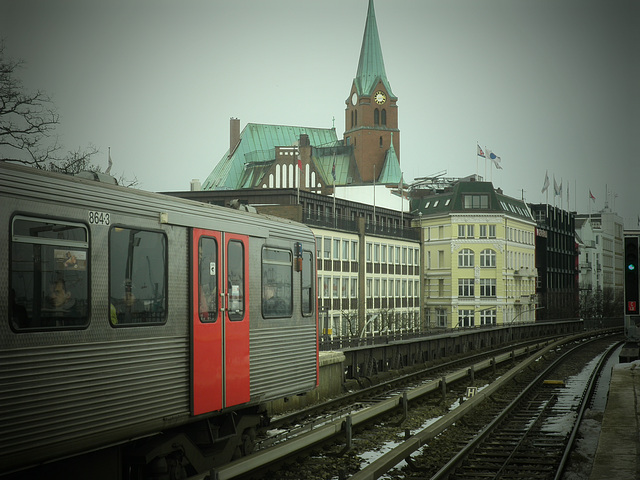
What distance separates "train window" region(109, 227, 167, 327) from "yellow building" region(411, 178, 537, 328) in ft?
270

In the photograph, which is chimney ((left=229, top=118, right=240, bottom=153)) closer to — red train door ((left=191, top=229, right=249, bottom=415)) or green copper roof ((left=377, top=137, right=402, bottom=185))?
green copper roof ((left=377, top=137, right=402, bottom=185))

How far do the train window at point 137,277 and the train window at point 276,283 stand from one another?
8.67ft

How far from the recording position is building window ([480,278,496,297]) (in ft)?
303

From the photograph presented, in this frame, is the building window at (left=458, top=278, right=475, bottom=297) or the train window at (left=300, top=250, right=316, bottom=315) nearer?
the train window at (left=300, top=250, right=316, bottom=315)

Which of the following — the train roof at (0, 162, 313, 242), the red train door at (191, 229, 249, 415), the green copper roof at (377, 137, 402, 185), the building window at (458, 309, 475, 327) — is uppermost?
the green copper roof at (377, 137, 402, 185)

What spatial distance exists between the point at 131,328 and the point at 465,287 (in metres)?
85.0

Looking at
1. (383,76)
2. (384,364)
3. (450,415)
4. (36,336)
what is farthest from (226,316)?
(383,76)

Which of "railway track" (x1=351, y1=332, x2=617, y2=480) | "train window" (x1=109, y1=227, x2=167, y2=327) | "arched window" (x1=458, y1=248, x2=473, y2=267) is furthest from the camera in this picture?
"arched window" (x1=458, y1=248, x2=473, y2=267)

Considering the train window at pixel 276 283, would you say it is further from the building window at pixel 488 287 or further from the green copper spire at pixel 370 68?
the green copper spire at pixel 370 68

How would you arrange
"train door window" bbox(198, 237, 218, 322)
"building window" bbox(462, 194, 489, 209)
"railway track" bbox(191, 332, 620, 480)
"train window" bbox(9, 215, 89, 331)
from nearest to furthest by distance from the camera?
"train window" bbox(9, 215, 89, 331)
"railway track" bbox(191, 332, 620, 480)
"train door window" bbox(198, 237, 218, 322)
"building window" bbox(462, 194, 489, 209)

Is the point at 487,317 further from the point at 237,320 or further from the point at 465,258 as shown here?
the point at 237,320

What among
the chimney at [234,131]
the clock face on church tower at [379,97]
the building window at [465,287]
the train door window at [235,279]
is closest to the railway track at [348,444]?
the train door window at [235,279]

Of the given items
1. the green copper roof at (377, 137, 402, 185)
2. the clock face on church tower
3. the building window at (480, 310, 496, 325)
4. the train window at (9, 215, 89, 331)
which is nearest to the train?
the train window at (9, 215, 89, 331)

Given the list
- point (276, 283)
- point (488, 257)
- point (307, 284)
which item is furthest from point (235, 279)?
point (488, 257)
